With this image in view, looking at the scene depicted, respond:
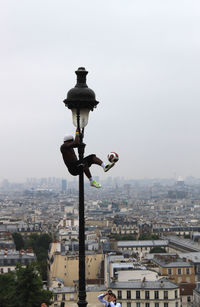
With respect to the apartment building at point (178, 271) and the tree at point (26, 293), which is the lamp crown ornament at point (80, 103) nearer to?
the tree at point (26, 293)

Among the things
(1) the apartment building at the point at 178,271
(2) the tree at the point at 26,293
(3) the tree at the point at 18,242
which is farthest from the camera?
(3) the tree at the point at 18,242

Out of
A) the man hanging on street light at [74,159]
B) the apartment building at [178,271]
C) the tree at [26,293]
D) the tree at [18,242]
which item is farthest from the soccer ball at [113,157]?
the tree at [18,242]

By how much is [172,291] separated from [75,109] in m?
29.3

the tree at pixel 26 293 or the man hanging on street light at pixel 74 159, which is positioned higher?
the man hanging on street light at pixel 74 159

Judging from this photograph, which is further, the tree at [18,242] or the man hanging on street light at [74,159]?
the tree at [18,242]

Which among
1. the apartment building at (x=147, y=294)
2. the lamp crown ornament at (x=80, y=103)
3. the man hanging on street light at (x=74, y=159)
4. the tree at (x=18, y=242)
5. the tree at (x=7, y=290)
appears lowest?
the apartment building at (x=147, y=294)

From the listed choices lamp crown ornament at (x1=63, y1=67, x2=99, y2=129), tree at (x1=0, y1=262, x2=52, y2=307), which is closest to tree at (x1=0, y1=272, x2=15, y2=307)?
tree at (x1=0, y1=262, x2=52, y2=307)

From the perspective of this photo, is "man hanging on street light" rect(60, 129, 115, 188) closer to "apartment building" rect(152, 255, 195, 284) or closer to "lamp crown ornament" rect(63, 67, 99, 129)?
"lamp crown ornament" rect(63, 67, 99, 129)

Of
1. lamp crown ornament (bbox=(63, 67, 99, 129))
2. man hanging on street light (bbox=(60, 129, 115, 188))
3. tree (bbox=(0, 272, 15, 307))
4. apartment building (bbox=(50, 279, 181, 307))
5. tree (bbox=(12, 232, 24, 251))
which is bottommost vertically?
apartment building (bbox=(50, 279, 181, 307))

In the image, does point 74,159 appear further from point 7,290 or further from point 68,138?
point 7,290

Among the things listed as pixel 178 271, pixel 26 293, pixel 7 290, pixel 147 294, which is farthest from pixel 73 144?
pixel 178 271

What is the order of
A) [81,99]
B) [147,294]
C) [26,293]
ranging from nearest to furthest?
[81,99]
[26,293]
[147,294]

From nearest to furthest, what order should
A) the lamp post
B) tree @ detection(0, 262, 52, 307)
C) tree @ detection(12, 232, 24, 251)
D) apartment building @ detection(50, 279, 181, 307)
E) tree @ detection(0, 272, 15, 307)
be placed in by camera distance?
the lamp post → tree @ detection(0, 262, 52, 307) → tree @ detection(0, 272, 15, 307) → apartment building @ detection(50, 279, 181, 307) → tree @ detection(12, 232, 24, 251)

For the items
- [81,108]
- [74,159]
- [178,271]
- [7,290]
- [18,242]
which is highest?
[81,108]
